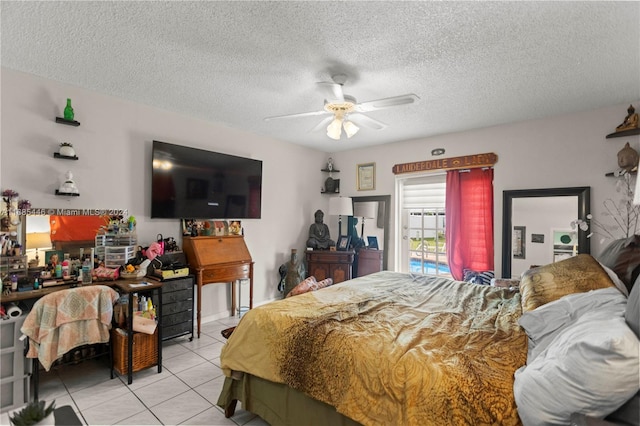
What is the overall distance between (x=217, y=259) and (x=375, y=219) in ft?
8.05

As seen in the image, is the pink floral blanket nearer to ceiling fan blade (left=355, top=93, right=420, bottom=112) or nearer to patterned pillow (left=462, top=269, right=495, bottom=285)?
ceiling fan blade (left=355, top=93, right=420, bottom=112)

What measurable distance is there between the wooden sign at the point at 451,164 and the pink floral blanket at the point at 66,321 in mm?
3768

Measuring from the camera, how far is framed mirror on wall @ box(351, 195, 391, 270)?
4.68 metres

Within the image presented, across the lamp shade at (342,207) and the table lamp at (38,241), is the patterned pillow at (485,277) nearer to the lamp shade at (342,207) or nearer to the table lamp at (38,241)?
the lamp shade at (342,207)

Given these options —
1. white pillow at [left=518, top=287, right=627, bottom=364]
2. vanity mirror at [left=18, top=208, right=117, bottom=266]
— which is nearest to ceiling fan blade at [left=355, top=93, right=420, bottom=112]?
white pillow at [left=518, top=287, right=627, bottom=364]

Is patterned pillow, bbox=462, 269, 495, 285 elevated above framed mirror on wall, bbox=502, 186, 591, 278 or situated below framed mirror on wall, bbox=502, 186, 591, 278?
below

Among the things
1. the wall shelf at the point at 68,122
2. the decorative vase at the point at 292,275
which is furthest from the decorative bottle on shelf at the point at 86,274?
the decorative vase at the point at 292,275

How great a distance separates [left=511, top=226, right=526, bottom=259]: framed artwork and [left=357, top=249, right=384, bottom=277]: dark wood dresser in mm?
1721

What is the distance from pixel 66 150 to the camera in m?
2.68

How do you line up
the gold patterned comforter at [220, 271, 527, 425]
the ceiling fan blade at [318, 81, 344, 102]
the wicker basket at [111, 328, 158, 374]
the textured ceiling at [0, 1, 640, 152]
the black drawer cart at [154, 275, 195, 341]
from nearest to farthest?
the gold patterned comforter at [220, 271, 527, 425] < the textured ceiling at [0, 1, 640, 152] < the ceiling fan blade at [318, 81, 344, 102] < the wicker basket at [111, 328, 158, 374] < the black drawer cart at [154, 275, 195, 341]

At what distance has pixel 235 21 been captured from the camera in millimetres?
1817

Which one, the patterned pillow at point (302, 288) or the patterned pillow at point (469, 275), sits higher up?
the patterned pillow at point (302, 288)

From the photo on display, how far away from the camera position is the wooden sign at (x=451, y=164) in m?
3.80

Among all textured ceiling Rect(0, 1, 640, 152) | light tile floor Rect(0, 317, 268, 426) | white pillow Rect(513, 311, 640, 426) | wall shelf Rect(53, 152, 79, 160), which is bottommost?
light tile floor Rect(0, 317, 268, 426)
